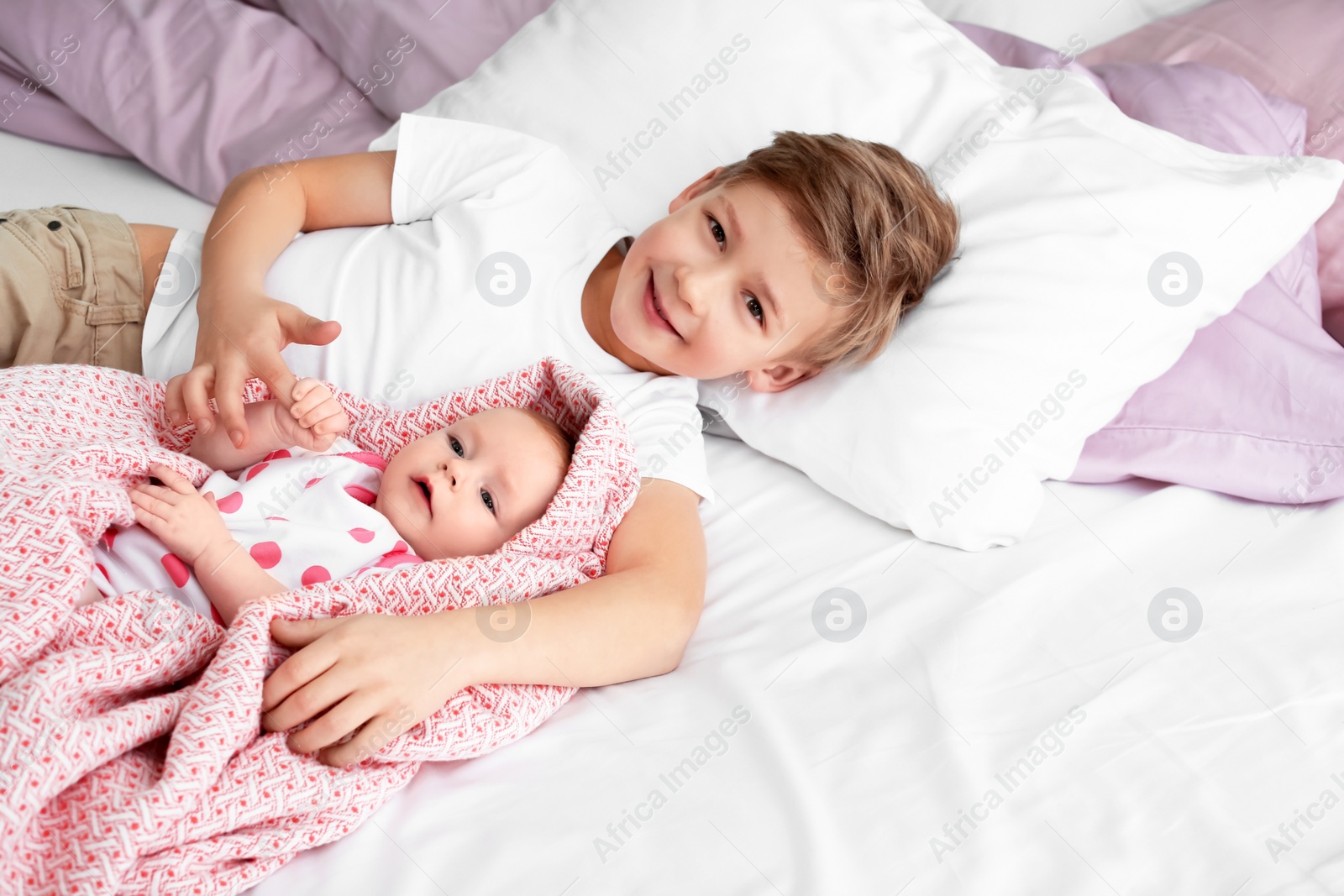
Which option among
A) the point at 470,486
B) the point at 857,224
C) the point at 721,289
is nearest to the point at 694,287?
the point at 721,289

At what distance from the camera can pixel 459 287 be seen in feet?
4.03

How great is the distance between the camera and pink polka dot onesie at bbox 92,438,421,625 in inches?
35.3

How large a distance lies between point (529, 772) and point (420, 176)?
2.81ft

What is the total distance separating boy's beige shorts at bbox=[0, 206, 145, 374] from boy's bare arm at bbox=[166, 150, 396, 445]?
0.12m

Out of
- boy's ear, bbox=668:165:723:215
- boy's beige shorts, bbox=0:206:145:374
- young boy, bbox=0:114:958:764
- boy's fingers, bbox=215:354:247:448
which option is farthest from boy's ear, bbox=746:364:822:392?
boy's beige shorts, bbox=0:206:145:374

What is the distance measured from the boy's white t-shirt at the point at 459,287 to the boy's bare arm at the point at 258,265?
27 mm

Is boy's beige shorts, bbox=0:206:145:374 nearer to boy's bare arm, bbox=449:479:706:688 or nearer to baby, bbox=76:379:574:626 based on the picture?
baby, bbox=76:379:574:626

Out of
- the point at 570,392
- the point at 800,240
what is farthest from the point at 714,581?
the point at 800,240

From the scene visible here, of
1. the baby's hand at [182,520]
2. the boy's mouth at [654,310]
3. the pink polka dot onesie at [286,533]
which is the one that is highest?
the baby's hand at [182,520]

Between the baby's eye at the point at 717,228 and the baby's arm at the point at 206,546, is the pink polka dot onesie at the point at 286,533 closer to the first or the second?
the baby's arm at the point at 206,546

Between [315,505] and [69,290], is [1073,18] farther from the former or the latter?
[69,290]

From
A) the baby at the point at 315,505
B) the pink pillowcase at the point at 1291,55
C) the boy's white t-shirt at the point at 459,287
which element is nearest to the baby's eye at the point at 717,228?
the boy's white t-shirt at the point at 459,287

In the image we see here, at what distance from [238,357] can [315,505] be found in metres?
0.18

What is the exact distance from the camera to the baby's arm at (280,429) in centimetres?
95
